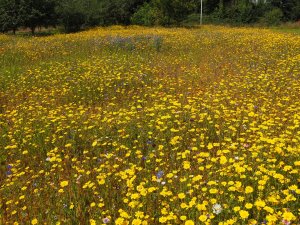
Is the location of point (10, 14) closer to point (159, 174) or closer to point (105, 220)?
point (159, 174)

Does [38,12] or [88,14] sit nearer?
[38,12]

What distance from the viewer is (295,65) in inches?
362

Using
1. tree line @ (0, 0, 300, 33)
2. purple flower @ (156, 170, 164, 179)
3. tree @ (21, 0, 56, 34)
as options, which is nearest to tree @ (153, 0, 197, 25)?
tree line @ (0, 0, 300, 33)

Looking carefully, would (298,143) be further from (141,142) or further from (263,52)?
(263,52)

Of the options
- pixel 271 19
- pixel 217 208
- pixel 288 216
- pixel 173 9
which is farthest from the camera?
pixel 271 19

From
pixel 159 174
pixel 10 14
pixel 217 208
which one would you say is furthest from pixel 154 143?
pixel 10 14

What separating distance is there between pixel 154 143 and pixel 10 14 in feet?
95.5

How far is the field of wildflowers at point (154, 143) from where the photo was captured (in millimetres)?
3223

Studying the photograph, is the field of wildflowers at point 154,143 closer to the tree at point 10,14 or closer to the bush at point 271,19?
the tree at point 10,14

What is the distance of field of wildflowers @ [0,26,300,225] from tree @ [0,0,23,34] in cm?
1998

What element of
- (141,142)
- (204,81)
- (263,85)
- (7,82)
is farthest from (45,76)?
(263,85)

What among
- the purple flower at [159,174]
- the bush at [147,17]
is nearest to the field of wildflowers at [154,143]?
the purple flower at [159,174]

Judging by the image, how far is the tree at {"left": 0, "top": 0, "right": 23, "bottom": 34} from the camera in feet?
92.8

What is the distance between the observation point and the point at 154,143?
4789mm
